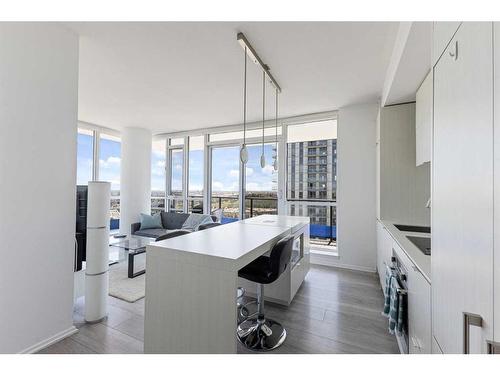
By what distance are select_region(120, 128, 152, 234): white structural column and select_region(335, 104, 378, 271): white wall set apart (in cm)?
449

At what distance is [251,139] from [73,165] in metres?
3.41

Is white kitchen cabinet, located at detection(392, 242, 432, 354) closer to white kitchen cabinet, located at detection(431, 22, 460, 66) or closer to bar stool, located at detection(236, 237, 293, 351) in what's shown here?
bar stool, located at detection(236, 237, 293, 351)

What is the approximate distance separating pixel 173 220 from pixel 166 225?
0.23 metres

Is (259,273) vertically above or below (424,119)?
below

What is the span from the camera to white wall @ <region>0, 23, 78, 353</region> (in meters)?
1.68

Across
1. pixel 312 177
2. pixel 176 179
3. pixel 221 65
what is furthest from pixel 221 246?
pixel 176 179

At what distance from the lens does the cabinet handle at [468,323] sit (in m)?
0.74

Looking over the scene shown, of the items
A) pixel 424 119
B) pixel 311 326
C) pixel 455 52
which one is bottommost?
pixel 311 326

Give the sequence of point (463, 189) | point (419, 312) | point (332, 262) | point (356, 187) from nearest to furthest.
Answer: point (463, 189), point (419, 312), point (356, 187), point (332, 262)

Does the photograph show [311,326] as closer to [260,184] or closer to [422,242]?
[422,242]

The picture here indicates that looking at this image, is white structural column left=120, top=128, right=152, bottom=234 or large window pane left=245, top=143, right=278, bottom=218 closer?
large window pane left=245, top=143, right=278, bottom=218

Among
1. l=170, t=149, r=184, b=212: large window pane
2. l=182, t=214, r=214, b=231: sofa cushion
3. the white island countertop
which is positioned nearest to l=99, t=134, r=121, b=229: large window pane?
l=170, t=149, r=184, b=212: large window pane

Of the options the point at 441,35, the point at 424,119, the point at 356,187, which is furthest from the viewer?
the point at 356,187

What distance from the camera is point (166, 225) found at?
535 cm
